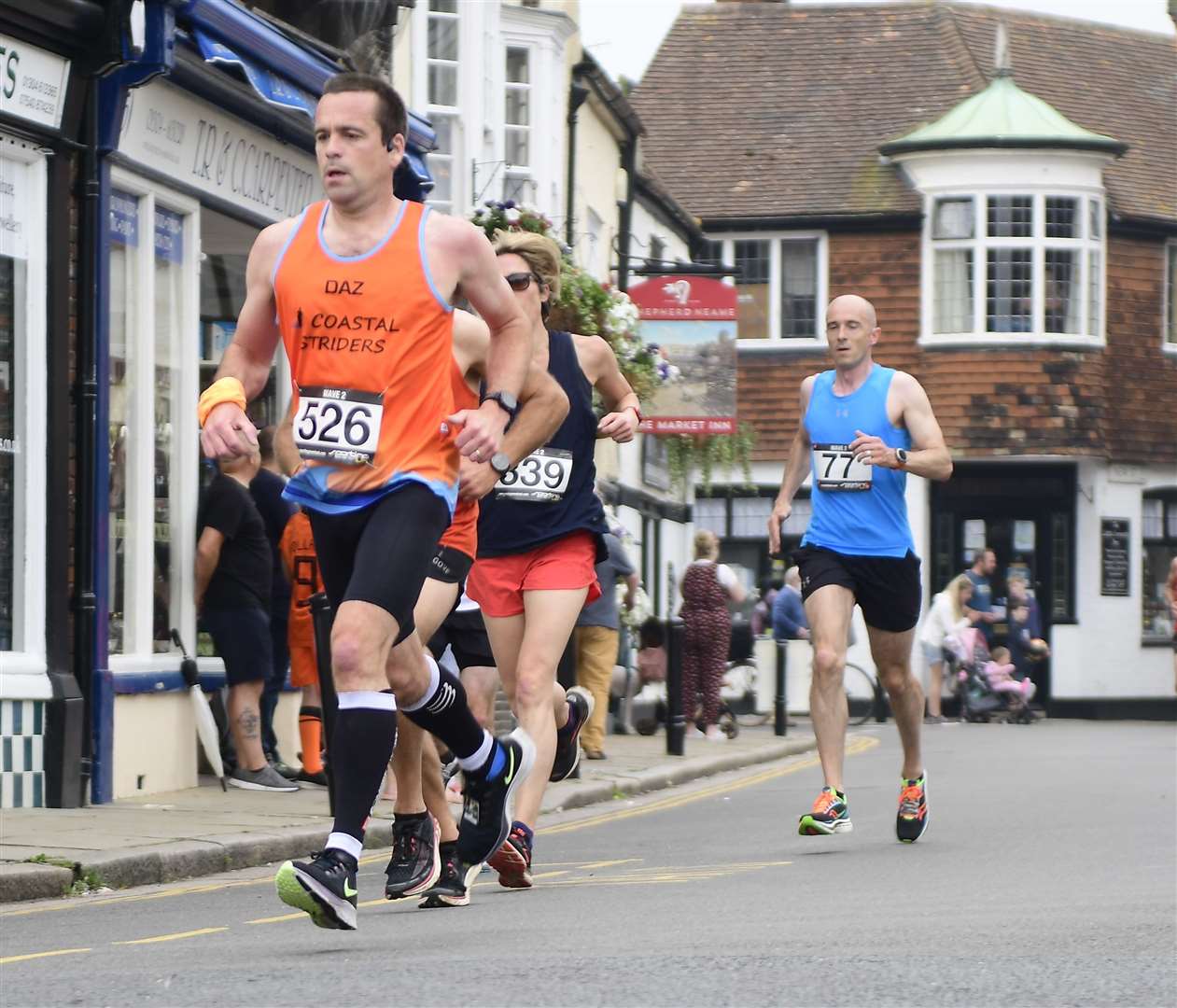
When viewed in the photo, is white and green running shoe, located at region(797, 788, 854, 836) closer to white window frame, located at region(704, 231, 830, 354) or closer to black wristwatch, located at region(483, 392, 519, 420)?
black wristwatch, located at region(483, 392, 519, 420)

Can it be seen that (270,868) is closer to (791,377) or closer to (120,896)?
(120,896)

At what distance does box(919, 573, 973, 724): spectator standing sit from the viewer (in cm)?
2906

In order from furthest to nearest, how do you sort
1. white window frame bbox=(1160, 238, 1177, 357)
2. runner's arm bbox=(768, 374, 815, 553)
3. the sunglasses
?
white window frame bbox=(1160, 238, 1177, 357), runner's arm bbox=(768, 374, 815, 553), the sunglasses

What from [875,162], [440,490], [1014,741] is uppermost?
[875,162]

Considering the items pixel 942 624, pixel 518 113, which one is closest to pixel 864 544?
pixel 518 113

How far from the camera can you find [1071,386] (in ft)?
113

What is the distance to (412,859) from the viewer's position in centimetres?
723

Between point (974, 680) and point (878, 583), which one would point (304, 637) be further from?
point (974, 680)

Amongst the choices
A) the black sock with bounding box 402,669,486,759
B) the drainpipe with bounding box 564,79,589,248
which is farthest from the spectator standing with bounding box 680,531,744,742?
the black sock with bounding box 402,669,486,759

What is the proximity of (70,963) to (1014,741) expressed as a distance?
17.9 metres

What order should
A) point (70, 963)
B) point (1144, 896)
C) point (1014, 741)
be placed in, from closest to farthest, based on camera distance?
Result: point (70, 963)
point (1144, 896)
point (1014, 741)

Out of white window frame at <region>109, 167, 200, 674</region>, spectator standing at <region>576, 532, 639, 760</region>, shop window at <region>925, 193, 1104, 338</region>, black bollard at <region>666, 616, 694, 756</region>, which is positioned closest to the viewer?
white window frame at <region>109, 167, 200, 674</region>

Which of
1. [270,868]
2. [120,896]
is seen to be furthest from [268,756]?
[120,896]

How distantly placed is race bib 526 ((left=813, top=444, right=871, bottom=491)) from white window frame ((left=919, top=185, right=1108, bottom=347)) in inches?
976
